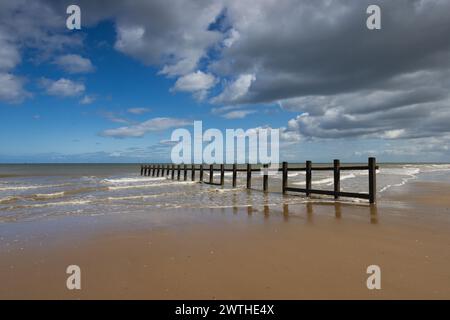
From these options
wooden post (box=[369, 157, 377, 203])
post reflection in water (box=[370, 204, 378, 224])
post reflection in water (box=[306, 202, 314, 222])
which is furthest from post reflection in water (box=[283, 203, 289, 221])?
wooden post (box=[369, 157, 377, 203])

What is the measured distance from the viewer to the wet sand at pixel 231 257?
141 inches

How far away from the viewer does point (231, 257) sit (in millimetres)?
4766

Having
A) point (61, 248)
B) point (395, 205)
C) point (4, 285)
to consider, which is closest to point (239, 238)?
point (61, 248)

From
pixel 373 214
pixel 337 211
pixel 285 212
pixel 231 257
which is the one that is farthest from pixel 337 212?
pixel 231 257

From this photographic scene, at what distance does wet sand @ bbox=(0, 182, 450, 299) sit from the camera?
357 cm

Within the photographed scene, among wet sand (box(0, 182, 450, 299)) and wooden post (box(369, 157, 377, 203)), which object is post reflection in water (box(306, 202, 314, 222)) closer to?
wet sand (box(0, 182, 450, 299))

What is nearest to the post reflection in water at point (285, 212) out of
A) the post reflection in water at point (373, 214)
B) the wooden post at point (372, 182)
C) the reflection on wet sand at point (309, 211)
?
the reflection on wet sand at point (309, 211)

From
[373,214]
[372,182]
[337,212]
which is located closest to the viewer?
[373,214]

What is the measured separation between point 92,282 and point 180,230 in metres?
2.97

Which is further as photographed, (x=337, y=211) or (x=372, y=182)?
(x=372, y=182)

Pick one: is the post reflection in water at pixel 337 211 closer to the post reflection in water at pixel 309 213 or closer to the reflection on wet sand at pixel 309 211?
the reflection on wet sand at pixel 309 211

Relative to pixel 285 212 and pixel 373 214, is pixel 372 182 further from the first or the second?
pixel 285 212

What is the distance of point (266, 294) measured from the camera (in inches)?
136
